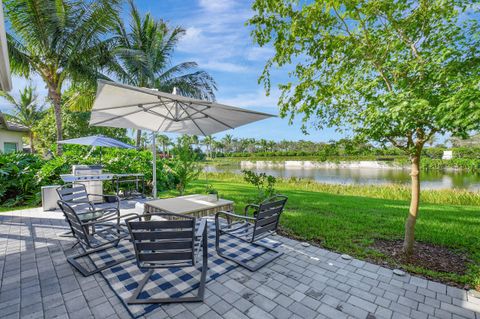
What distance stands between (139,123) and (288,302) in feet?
15.5

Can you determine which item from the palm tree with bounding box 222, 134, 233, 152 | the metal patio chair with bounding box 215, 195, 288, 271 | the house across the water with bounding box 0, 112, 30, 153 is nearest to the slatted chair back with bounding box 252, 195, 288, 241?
the metal patio chair with bounding box 215, 195, 288, 271

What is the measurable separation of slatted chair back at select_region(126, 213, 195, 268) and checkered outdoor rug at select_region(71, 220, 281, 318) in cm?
43

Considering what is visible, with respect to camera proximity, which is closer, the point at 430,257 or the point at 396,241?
the point at 430,257

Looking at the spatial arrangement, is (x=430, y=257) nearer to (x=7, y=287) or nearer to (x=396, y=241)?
(x=396, y=241)

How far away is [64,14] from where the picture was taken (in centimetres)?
841

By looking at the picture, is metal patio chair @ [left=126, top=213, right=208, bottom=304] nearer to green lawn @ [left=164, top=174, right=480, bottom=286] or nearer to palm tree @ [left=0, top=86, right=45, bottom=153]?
green lawn @ [left=164, top=174, right=480, bottom=286]

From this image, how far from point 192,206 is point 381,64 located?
361 centimetres

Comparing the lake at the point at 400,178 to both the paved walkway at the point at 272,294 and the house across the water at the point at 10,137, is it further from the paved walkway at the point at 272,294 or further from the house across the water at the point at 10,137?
the house across the water at the point at 10,137

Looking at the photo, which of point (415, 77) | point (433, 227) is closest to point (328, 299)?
point (415, 77)

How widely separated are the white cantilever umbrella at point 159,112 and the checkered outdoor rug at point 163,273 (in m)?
2.34

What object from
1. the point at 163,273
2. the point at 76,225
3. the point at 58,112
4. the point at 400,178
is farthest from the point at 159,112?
the point at 400,178

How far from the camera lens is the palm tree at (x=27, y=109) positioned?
23.5 meters

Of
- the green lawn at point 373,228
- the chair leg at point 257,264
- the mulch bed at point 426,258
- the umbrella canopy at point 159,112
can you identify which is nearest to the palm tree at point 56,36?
the umbrella canopy at point 159,112

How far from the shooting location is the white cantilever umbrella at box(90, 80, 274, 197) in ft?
10.9
